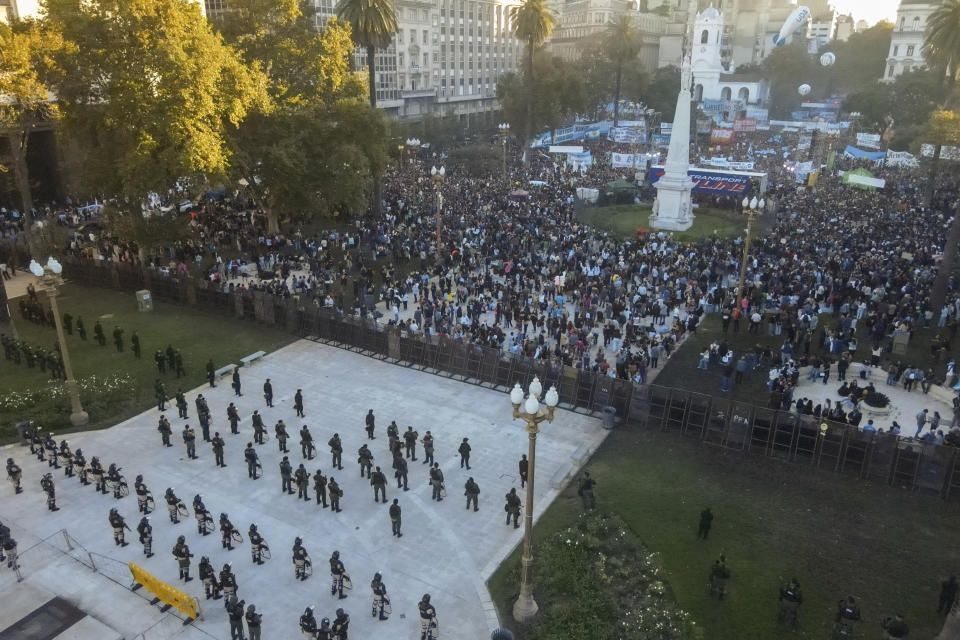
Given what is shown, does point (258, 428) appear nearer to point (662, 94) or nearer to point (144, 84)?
point (144, 84)

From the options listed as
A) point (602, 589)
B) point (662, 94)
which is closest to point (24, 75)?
point (602, 589)

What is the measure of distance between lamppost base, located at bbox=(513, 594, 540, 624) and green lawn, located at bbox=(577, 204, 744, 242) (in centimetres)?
3152

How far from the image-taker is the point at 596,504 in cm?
1608

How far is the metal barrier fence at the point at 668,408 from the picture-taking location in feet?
54.7

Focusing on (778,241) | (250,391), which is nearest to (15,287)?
(250,391)

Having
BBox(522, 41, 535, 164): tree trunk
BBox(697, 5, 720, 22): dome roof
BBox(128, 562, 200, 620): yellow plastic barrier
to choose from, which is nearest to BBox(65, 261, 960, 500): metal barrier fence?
BBox(128, 562, 200, 620): yellow plastic barrier

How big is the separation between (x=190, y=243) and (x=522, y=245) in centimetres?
1900

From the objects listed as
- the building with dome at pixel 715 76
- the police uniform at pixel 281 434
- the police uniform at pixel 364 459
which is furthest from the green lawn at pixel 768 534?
the building with dome at pixel 715 76

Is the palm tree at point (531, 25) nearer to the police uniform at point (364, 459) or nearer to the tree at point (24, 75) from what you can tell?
the tree at point (24, 75)

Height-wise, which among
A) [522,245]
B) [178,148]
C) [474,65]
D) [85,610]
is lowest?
[85,610]

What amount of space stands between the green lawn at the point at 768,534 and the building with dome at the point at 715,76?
97.8 meters

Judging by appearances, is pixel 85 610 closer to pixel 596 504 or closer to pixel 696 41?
pixel 596 504

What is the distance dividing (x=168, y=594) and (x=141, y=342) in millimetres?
16194

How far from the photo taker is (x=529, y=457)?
37.5 feet
